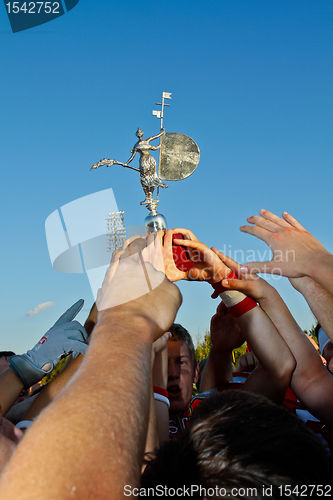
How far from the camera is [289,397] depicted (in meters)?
3.00

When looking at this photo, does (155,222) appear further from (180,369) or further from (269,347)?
(180,369)

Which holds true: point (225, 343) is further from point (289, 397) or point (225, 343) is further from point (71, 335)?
point (71, 335)

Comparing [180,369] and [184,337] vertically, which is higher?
[184,337]

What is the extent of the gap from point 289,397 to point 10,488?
2.71 m

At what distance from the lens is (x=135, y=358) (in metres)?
0.86

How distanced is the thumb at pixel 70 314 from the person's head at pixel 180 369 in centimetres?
100

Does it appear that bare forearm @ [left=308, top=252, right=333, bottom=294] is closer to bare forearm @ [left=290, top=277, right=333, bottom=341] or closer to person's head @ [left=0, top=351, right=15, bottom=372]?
bare forearm @ [left=290, top=277, right=333, bottom=341]

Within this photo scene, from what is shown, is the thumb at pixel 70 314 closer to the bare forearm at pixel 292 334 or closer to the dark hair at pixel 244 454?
the bare forearm at pixel 292 334

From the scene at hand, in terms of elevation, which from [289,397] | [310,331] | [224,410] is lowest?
[310,331]

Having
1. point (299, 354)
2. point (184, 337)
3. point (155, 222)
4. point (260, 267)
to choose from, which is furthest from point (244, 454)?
point (184, 337)

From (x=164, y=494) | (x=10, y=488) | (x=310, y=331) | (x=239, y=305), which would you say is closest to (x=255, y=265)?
(x=239, y=305)

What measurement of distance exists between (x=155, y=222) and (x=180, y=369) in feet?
5.23

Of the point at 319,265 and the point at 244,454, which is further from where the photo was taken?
the point at 319,265

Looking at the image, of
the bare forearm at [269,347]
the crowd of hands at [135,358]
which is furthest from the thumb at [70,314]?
the bare forearm at [269,347]
